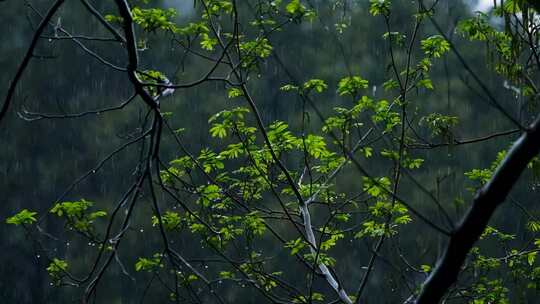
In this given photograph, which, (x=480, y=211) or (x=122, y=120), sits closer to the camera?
(x=480, y=211)

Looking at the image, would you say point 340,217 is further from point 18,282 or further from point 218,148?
point 18,282

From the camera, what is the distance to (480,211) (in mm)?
935

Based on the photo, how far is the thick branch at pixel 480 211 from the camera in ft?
3.00

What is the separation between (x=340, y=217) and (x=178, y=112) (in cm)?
691

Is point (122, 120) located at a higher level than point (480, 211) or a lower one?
higher

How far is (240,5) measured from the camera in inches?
363

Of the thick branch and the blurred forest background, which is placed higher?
the blurred forest background

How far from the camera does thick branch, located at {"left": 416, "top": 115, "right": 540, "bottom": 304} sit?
0.91m

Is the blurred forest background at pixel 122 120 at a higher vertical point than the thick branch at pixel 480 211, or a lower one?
higher

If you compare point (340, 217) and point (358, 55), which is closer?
point (340, 217)

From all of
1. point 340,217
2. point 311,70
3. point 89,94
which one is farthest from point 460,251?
point 89,94

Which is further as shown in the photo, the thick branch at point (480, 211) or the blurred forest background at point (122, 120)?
the blurred forest background at point (122, 120)

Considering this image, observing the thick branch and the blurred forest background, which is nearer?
the thick branch

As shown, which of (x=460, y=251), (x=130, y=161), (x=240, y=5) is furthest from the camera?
(x=130, y=161)
